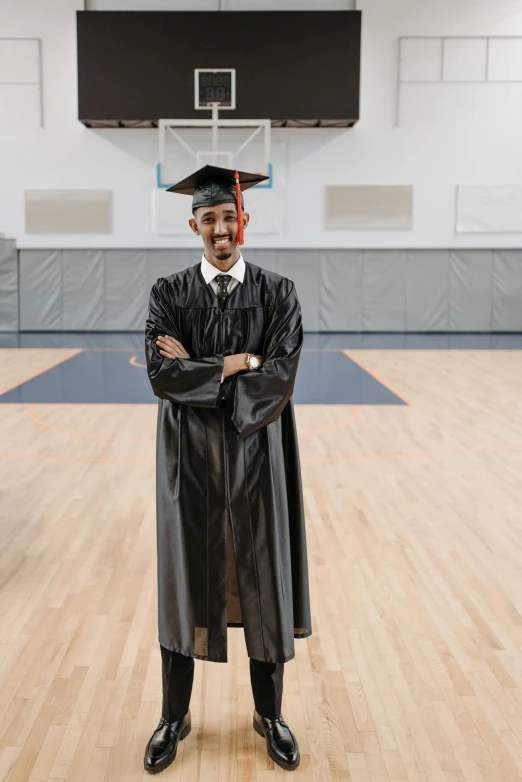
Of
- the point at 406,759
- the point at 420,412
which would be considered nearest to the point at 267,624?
the point at 406,759

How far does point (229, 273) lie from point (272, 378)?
0.44 meters

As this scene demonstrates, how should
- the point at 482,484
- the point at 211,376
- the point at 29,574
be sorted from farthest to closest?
1. the point at 482,484
2. the point at 29,574
3. the point at 211,376

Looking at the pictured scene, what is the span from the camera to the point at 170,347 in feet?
10.1

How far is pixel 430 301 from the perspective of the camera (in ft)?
65.9

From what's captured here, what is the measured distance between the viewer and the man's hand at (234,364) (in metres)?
3.02

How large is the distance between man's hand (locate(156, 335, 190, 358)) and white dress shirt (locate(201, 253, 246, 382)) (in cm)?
25

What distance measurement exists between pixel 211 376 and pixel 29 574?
2.62m

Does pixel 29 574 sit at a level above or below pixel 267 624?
below

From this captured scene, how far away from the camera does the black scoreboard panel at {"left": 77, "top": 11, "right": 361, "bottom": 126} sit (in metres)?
17.1

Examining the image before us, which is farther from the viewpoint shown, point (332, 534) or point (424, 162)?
point (424, 162)

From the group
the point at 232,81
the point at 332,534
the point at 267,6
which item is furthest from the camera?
the point at 267,6

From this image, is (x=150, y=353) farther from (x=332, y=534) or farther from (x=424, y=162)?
(x=424, y=162)

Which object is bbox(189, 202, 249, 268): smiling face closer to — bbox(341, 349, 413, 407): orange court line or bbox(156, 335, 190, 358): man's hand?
bbox(156, 335, 190, 358): man's hand

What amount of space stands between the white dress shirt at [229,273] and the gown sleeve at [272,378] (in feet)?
0.58
